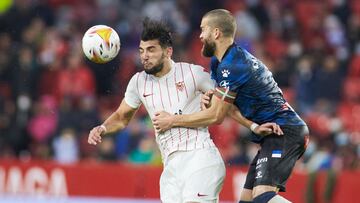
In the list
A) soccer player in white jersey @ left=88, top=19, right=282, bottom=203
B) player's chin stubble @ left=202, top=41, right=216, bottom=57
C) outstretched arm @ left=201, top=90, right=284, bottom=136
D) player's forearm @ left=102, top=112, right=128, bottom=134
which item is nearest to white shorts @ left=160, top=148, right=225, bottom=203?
soccer player in white jersey @ left=88, top=19, right=282, bottom=203

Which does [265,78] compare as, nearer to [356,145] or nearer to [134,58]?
[356,145]

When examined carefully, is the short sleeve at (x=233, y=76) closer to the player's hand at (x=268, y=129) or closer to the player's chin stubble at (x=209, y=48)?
the player's chin stubble at (x=209, y=48)

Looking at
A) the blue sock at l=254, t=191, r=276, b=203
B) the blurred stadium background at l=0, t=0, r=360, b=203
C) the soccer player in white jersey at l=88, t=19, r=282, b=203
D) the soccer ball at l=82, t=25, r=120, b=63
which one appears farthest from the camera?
the blurred stadium background at l=0, t=0, r=360, b=203

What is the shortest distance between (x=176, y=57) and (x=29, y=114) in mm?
2720

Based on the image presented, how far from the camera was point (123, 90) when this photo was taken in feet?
59.0

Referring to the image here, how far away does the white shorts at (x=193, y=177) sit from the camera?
29.5 ft

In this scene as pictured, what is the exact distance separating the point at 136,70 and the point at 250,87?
9188mm

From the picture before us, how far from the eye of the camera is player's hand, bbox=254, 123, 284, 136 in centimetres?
895

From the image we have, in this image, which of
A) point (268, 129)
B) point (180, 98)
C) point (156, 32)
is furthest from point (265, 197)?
point (156, 32)

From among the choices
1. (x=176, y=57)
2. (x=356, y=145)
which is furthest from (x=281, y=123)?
(x=176, y=57)

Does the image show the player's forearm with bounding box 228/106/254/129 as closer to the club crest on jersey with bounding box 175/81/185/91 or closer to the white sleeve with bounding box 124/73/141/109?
the club crest on jersey with bounding box 175/81/185/91

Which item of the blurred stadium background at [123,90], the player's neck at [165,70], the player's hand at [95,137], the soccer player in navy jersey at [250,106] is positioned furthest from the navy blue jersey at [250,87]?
the blurred stadium background at [123,90]

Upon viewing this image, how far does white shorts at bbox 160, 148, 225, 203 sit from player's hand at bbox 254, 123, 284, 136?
0.47m

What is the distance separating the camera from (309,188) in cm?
1502
